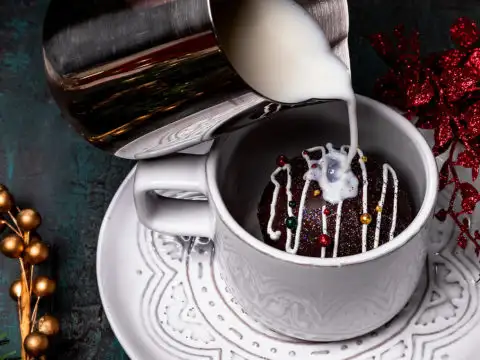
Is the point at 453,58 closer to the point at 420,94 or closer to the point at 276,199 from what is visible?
the point at 420,94

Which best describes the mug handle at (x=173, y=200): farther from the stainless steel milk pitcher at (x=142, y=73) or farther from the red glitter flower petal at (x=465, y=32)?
the red glitter flower petal at (x=465, y=32)

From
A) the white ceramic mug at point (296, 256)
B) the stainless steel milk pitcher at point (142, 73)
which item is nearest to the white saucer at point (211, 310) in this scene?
the white ceramic mug at point (296, 256)

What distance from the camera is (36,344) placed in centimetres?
74

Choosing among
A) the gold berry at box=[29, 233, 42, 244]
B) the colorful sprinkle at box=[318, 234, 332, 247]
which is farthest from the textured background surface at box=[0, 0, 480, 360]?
the colorful sprinkle at box=[318, 234, 332, 247]

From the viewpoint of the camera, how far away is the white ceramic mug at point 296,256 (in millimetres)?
611

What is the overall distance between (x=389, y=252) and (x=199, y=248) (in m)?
0.23

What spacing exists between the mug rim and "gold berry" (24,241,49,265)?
0.22 meters

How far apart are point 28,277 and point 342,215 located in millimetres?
323

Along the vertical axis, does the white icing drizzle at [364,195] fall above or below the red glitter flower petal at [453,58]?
below

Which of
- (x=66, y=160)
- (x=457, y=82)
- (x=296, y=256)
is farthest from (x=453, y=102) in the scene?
(x=66, y=160)

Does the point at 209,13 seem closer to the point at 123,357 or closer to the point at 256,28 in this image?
the point at 256,28

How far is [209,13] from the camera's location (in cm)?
58

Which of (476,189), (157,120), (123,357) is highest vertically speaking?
(157,120)

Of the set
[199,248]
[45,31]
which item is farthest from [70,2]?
[199,248]
